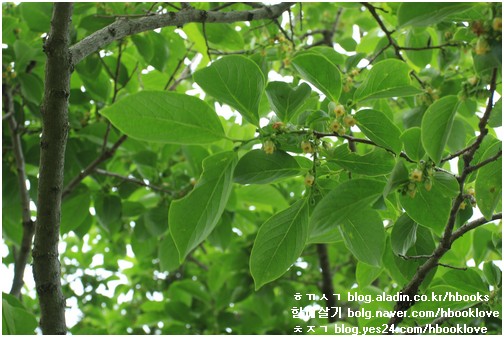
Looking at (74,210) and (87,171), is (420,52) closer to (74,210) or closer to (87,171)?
(87,171)

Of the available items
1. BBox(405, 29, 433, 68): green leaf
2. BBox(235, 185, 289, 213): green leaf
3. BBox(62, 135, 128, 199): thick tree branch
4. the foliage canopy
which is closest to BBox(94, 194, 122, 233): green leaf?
the foliage canopy

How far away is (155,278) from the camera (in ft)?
12.6

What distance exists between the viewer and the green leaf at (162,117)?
107 cm

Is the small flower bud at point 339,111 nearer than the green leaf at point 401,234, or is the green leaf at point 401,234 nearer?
the small flower bud at point 339,111

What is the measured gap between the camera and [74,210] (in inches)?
89.3

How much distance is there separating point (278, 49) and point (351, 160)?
2.97 ft

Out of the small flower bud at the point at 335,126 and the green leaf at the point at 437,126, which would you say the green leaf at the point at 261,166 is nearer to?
the small flower bud at the point at 335,126

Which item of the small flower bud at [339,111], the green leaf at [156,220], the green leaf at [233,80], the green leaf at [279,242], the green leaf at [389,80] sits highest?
the green leaf at [156,220]

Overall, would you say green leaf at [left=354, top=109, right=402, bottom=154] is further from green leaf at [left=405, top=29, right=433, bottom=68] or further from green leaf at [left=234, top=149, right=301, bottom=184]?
green leaf at [left=405, top=29, right=433, bottom=68]

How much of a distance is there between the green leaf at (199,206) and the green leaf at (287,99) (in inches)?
4.9

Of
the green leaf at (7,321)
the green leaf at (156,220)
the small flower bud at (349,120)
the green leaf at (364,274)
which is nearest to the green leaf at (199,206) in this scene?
the small flower bud at (349,120)

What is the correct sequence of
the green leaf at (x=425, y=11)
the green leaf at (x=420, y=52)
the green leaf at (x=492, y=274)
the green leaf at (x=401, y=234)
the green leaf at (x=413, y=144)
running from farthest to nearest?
the green leaf at (x=420, y=52), the green leaf at (x=492, y=274), the green leaf at (x=401, y=234), the green leaf at (x=413, y=144), the green leaf at (x=425, y=11)

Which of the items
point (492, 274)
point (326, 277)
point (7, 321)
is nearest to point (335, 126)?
point (492, 274)

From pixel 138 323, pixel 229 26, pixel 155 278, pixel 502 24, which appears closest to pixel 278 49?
pixel 229 26
